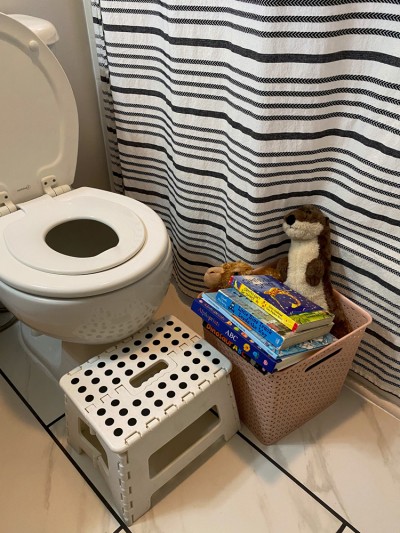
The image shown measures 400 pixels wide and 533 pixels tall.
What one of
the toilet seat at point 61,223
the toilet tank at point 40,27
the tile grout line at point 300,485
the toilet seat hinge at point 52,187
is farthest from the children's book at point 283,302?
the toilet tank at point 40,27

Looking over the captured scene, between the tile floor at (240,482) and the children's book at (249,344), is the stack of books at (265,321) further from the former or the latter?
the tile floor at (240,482)

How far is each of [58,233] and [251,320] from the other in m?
0.55

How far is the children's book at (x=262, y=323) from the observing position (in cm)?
95

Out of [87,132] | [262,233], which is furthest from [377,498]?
[87,132]

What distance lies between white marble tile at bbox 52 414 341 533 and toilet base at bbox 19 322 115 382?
0.76 feet

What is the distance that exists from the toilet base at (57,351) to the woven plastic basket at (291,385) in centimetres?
33

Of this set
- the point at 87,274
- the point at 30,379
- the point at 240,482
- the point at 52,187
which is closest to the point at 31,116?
the point at 52,187

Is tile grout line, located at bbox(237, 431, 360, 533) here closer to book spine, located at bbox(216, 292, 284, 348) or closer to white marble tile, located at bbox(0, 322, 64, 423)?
book spine, located at bbox(216, 292, 284, 348)

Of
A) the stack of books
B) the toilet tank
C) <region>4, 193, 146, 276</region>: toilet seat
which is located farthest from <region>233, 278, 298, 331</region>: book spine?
the toilet tank

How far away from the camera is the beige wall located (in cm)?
123

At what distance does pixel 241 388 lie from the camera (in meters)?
1.12

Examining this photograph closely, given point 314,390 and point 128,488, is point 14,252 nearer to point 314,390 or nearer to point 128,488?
point 128,488

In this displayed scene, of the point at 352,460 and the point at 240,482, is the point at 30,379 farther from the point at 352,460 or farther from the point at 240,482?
the point at 352,460

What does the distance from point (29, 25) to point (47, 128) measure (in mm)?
240
